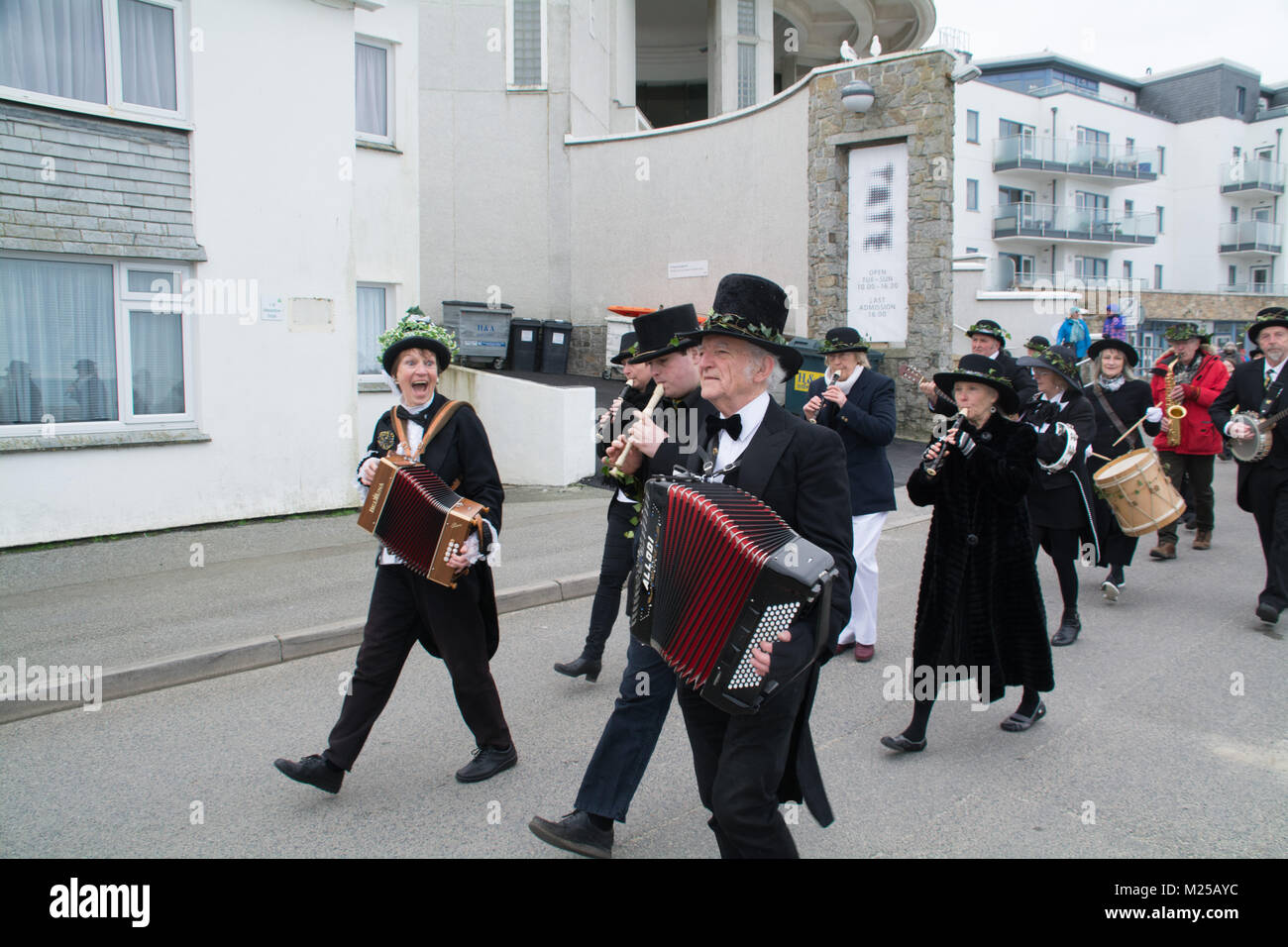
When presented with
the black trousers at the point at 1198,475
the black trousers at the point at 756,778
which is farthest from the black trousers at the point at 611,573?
the black trousers at the point at 1198,475

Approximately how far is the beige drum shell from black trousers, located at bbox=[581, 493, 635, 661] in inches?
154

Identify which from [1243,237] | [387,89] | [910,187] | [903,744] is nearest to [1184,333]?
[903,744]

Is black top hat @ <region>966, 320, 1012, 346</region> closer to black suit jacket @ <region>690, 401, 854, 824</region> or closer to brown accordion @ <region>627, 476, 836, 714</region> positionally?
black suit jacket @ <region>690, 401, 854, 824</region>

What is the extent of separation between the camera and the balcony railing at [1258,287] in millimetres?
49525

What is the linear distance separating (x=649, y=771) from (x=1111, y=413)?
5953 mm

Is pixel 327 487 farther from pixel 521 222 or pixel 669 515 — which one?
pixel 521 222

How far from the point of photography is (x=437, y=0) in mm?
20688

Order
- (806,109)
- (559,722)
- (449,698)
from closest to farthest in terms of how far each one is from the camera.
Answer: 1. (559,722)
2. (449,698)
3. (806,109)

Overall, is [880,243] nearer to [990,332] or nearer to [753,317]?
[990,332]

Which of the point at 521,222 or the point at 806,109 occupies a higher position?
the point at 806,109

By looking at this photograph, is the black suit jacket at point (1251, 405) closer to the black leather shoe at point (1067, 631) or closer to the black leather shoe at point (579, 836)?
the black leather shoe at point (1067, 631)

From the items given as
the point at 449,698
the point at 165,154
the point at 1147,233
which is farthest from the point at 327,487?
the point at 1147,233

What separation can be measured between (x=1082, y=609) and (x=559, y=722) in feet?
15.0

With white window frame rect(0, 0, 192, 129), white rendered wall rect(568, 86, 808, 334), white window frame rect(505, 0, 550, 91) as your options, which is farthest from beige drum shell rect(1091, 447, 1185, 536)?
white window frame rect(505, 0, 550, 91)
